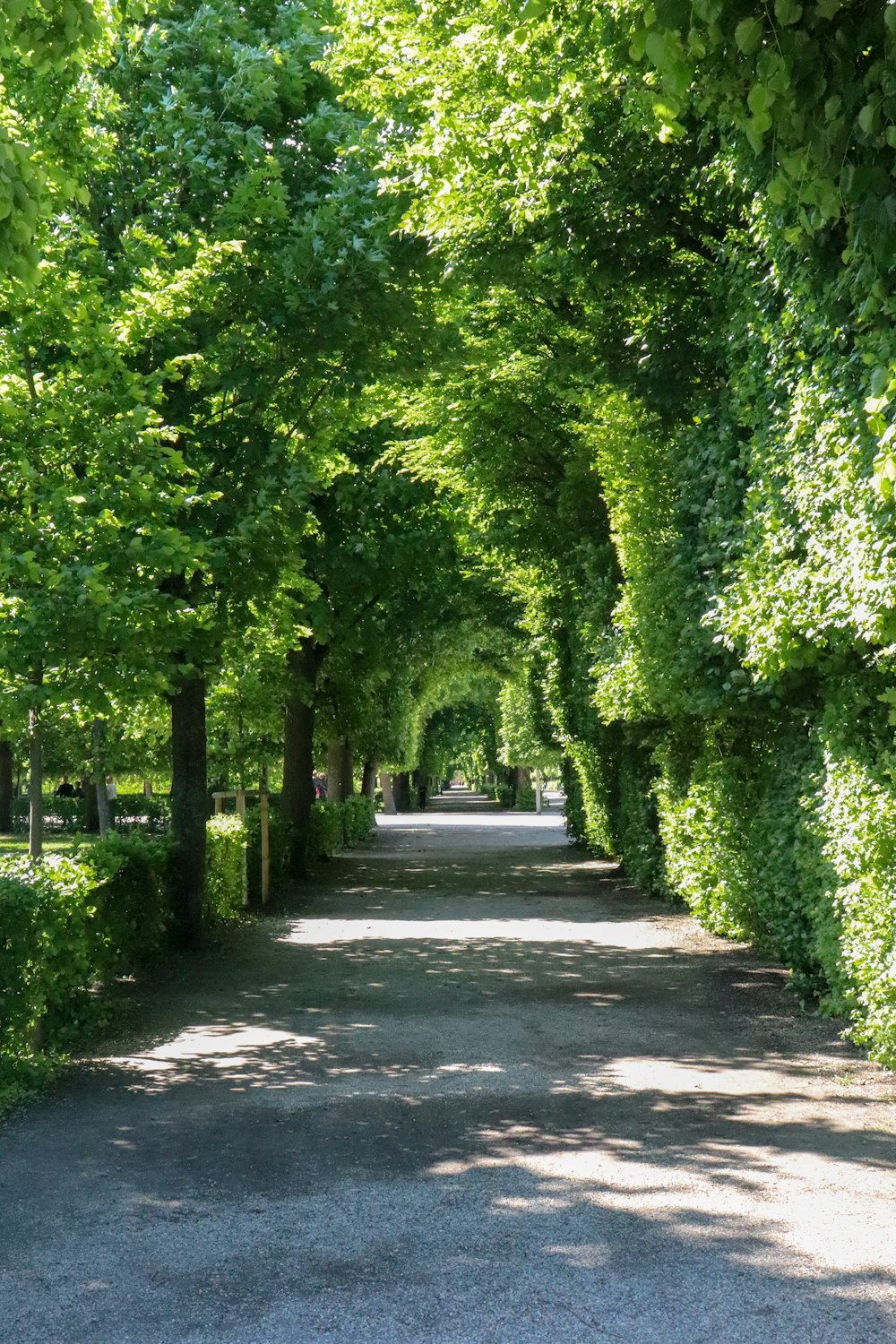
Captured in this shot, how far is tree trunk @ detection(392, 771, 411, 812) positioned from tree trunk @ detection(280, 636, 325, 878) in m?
40.3

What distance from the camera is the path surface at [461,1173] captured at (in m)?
4.95

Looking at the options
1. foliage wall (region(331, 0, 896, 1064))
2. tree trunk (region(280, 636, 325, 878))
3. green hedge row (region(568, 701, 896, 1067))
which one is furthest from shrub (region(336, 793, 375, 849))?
green hedge row (region(568, 701, 896, 1067))

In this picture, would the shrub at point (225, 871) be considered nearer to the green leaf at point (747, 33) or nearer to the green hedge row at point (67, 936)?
the green hedge row at point (67, 936)

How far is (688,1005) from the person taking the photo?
11266mm

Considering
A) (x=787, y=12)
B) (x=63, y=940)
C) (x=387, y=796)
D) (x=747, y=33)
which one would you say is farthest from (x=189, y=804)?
(x=387, y=796)

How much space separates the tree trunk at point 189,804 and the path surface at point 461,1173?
2.48 m

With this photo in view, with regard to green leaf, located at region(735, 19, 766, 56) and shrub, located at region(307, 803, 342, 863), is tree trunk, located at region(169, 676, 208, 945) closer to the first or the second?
shrub, located at region(307, 803, 342, 863)

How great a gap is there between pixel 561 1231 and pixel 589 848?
25263mm

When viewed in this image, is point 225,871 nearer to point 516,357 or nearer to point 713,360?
point 516,357

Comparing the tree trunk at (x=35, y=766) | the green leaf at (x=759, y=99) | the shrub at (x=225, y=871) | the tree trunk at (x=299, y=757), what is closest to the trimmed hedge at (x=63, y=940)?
the tree trunk at (x=35, y=766)

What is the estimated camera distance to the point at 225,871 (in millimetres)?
17672

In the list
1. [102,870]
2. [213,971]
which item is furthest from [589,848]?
[102,870]

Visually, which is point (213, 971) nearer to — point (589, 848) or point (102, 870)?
point (102, 870)

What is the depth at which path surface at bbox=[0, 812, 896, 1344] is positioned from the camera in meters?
4.95
